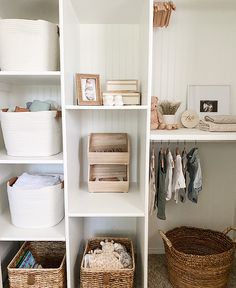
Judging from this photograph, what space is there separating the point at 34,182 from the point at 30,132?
1.18 ft

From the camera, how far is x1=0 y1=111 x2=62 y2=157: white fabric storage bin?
1.51 meters

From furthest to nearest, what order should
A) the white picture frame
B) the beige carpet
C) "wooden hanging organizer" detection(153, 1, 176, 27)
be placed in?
the white picture frame < the beige carpet < "wooden hanging organizer" detection(153, 1, 176, 27)

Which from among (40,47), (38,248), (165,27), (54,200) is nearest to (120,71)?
(165,27)

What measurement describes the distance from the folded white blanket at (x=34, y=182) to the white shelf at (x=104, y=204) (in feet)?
0.51

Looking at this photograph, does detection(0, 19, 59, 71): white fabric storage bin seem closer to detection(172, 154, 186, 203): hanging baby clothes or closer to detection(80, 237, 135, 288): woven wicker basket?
detection(172, 154, 186, 203): hanging baby clothes

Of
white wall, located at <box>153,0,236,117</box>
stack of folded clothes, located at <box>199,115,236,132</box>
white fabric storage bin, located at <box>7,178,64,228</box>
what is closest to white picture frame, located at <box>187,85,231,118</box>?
white wall, located at <box>153,0,236,117</box>

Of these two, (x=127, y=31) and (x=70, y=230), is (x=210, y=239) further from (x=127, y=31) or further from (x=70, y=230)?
(x=127, y=31)

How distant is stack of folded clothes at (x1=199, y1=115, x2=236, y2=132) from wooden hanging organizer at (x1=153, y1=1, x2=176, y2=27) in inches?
29.8

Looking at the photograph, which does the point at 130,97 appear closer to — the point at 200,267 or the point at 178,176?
the point at 178,176

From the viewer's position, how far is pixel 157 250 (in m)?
2.24

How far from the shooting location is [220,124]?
1699mm

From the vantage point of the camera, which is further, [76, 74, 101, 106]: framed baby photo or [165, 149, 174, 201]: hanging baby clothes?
[165, 149, 174, 201]: hanging baby clothes

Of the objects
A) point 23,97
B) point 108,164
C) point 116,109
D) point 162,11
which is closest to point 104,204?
point 108,164

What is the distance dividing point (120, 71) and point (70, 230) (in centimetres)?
119
